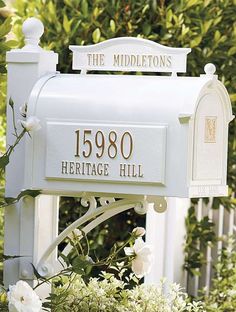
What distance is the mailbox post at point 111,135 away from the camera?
3.54m

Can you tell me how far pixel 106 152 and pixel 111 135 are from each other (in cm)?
6

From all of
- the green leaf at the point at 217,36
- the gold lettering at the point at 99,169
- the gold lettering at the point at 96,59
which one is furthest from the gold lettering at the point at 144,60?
the green leaf at the point at 217,36

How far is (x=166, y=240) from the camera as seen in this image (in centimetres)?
600

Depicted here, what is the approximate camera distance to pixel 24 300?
3451 millimetres

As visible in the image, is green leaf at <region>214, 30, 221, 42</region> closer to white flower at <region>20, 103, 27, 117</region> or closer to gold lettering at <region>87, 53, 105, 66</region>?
gold lettering at <region>87, 53, 105, 66</region>

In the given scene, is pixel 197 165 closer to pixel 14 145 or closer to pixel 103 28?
pixel 14 145

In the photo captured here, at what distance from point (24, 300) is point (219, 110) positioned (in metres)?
0.88

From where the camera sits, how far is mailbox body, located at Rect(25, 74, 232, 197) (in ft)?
11.6

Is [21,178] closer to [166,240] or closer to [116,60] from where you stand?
[116,60]

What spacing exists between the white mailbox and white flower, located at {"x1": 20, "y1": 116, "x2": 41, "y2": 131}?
0.06 metres

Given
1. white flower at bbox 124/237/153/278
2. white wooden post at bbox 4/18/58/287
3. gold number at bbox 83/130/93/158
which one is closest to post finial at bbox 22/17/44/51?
white wooden post at bbox 4/18/58/287

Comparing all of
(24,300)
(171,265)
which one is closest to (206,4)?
(171,265)

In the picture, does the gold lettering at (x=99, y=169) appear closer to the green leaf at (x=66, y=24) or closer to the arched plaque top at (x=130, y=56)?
the arched plaque top at (x=130, y=56)

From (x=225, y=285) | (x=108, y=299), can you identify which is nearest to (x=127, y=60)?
(x=108, y=299)
